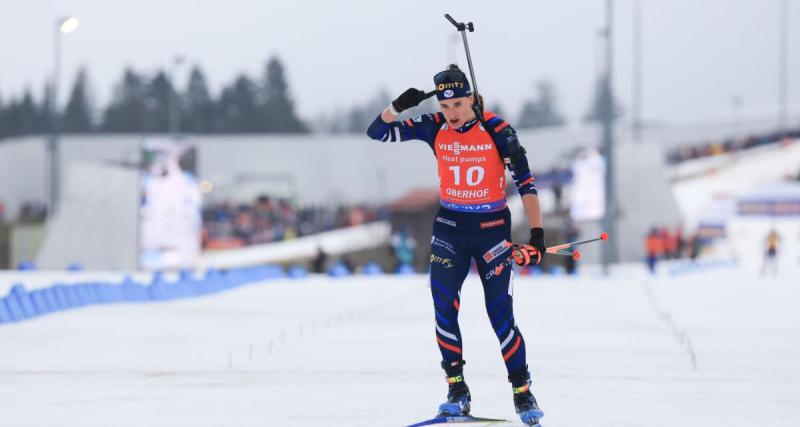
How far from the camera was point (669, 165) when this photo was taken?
7650 cm

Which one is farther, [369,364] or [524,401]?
[369,364]

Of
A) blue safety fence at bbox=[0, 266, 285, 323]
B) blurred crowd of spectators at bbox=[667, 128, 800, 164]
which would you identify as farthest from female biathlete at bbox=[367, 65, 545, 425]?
blurred crowd of spectators at bbox=[667, 128, 800, 164]

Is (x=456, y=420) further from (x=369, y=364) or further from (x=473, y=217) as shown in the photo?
(x=369, y=364)

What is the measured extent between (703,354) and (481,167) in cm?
566

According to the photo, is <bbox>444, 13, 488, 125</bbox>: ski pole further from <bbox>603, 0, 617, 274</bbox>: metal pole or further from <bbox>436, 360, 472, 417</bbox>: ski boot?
<bbox>603, 0, 617, 274</bbox>: metal pole

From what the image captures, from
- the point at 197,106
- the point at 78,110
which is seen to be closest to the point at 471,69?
the point at 197,106

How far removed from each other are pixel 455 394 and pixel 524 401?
39cm

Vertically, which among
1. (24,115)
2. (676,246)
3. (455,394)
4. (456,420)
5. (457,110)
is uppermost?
(24,115)

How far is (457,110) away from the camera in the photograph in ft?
22.5

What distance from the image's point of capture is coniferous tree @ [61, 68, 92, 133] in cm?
14710

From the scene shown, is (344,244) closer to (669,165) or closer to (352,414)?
(669,165)

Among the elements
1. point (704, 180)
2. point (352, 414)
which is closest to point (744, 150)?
point (704, 180)

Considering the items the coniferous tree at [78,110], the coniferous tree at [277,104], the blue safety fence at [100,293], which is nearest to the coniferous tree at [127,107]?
the coniferous tree at [78,110]

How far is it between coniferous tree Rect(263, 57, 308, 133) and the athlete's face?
5138 inches
